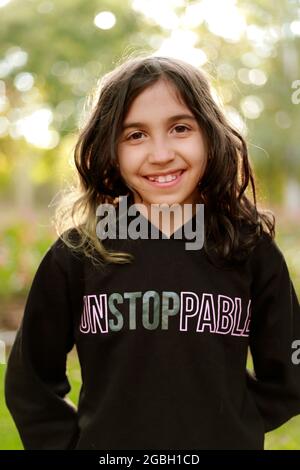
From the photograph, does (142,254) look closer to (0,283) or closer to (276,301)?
(276,301)

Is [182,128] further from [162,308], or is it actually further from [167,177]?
[162,308]

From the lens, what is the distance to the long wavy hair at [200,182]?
6.38ft

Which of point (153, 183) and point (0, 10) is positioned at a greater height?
point (0, 10)

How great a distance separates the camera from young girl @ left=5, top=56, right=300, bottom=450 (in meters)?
1.84

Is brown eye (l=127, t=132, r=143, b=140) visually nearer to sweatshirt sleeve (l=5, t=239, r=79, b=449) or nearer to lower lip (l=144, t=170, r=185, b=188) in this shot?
lower lip (l=144, t=170, r=185, b=188)

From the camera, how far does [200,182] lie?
2.04m

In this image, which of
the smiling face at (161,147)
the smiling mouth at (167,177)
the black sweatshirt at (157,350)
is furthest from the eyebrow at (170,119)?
the black sweatshirt at (157,350)

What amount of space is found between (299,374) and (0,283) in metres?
4.54

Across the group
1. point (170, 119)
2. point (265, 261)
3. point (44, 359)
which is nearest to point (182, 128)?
point (170, 119)

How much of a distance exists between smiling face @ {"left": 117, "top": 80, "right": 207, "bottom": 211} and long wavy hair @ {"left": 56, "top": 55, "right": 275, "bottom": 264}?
3cm

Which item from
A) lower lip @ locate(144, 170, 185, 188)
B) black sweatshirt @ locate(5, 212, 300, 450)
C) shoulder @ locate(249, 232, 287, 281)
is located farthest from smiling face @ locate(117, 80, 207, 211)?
shoulder @ locate(249, 232, 287, 281)
